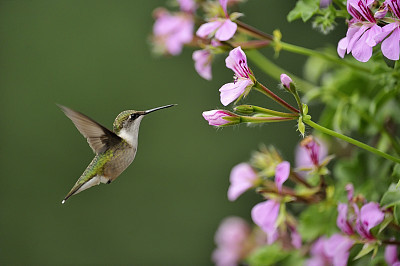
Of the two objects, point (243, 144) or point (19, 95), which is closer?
point (243, 144)

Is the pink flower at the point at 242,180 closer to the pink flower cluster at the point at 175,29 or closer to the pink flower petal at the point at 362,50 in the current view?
the pink flower cluster at the point at 175,29

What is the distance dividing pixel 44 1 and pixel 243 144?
260 centimetres

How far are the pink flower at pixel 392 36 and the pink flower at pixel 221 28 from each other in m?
0.36

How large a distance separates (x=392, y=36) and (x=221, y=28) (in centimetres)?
42

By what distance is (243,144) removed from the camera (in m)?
5.60

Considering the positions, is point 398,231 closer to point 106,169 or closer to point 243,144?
point 106,169

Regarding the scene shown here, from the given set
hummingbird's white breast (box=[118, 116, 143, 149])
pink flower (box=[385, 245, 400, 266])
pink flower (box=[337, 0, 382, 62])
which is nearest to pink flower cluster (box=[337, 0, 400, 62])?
pink flower (box=[337, 0, 382, 62])

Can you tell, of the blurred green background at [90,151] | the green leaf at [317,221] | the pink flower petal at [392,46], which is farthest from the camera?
the blurred green background at [90,151]

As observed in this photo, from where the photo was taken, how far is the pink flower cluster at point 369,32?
3.57ft

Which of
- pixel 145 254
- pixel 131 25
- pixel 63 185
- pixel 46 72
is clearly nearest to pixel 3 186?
pixel 63 185

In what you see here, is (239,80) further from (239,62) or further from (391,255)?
(391,255)

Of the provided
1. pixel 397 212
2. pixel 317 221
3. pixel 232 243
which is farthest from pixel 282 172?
pixel 232 243

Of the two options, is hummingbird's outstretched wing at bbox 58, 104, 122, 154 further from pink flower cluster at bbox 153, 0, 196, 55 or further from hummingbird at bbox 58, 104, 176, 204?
pink flower cluster at bbox 153, 0, 196, 55

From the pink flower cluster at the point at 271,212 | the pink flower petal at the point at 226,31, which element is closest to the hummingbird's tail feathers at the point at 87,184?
the pink flower cluster at the point at 271,212
